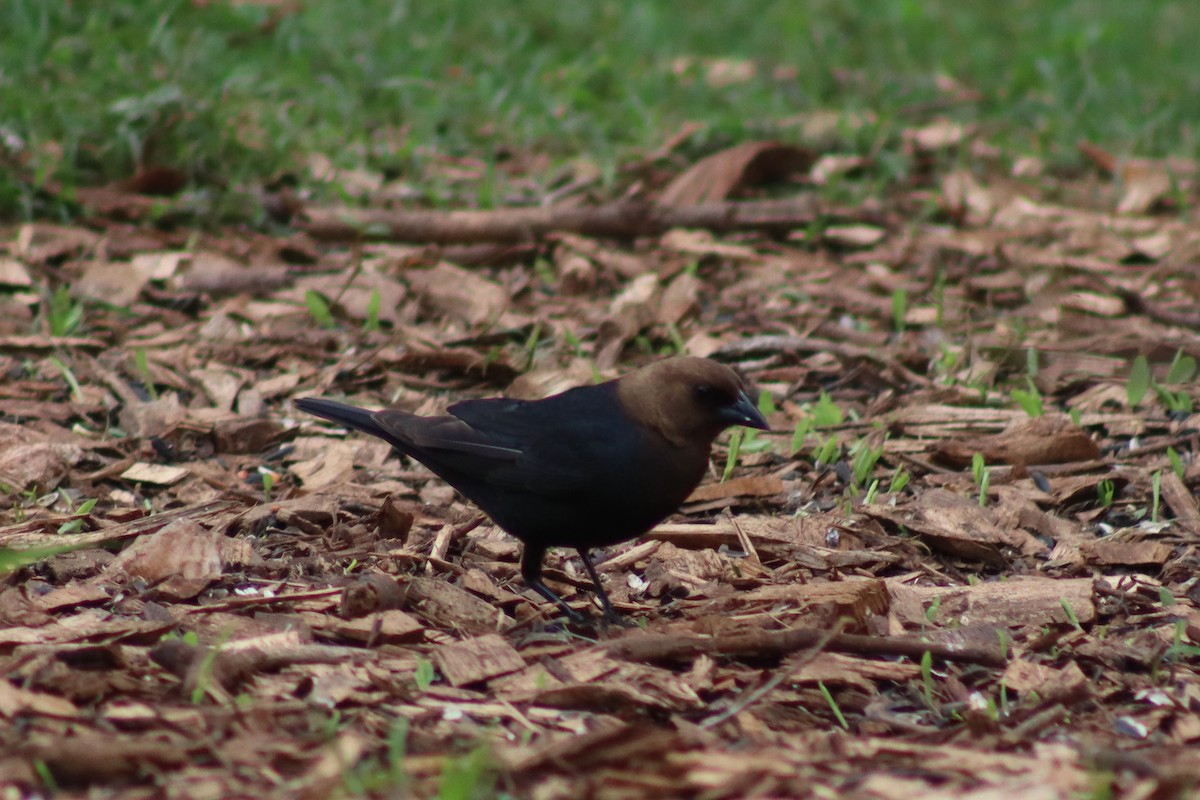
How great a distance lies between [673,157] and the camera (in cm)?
794

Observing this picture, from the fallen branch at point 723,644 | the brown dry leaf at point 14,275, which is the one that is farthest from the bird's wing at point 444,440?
the brown dry leaf at point 14,275

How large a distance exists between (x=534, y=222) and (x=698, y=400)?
2.76 metres

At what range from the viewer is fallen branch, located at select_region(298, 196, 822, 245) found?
6867mm

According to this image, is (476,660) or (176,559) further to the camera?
(176,559)

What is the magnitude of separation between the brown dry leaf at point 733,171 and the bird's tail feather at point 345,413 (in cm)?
309

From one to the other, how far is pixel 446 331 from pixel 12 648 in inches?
118

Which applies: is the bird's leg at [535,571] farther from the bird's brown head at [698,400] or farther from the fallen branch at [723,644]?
the fallen branch at [723,644]

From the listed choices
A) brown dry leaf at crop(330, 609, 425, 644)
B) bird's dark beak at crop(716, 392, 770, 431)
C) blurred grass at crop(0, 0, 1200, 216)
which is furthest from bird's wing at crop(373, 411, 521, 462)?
blurred grass at crop(0, 0, 1200, 216)

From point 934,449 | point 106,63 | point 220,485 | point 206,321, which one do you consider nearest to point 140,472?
point 220,485

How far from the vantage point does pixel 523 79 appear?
8930 millimetres

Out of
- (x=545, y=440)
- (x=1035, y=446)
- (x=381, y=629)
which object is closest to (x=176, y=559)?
(x=381, y=629)

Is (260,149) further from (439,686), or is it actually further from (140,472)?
(439,686)

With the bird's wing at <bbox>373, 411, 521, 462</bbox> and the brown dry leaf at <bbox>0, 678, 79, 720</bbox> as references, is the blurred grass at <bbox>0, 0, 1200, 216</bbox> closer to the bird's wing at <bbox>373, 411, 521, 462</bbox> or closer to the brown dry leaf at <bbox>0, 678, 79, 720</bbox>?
the bird's wing at <bbox>373, 411, 521, 462</bbox>

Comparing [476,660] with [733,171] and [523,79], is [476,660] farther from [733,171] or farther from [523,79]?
[523,79]
